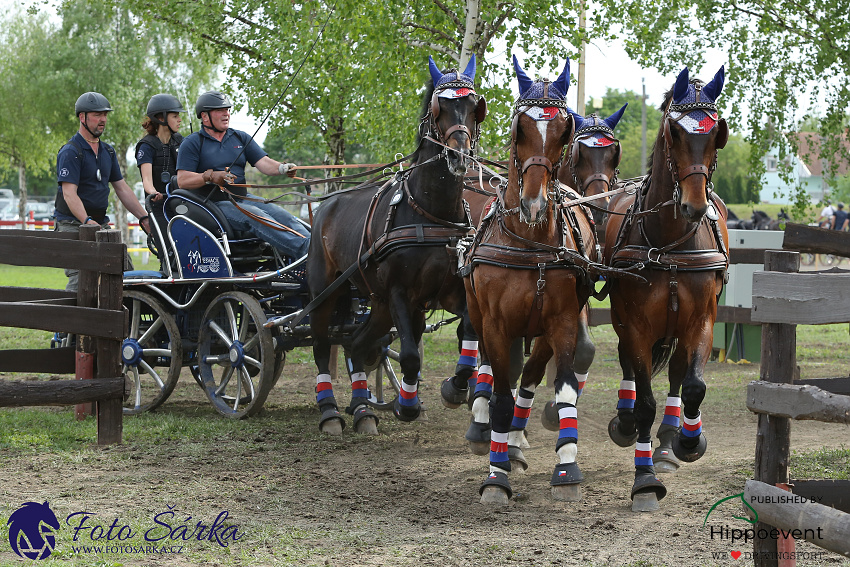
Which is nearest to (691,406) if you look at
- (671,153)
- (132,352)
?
(671,153)

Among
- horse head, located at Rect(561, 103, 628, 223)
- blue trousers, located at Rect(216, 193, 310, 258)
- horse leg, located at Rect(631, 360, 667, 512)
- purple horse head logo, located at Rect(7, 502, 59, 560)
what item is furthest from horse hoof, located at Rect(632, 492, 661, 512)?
blue trousers, located at Rect(216, 193, 310, 258)

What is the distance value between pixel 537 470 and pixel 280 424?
2568 millimetres

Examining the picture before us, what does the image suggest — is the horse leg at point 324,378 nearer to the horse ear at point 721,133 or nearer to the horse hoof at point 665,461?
the horse hoof at point 665,461

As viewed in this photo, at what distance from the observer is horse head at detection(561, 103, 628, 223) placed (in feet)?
23.1

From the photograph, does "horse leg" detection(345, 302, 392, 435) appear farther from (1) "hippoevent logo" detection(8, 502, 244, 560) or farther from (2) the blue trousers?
(1) "hippoevent logo" detection(8, 502, 244, 560)

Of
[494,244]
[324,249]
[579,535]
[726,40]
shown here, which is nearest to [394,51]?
[324,249]

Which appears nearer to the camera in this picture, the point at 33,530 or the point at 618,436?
the point at 33,530

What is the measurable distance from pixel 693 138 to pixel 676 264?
738 mm

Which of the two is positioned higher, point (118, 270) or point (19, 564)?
point (118, 270)

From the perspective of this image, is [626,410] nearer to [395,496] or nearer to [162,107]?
[395,496]

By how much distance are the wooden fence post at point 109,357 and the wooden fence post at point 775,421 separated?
464 centimetres

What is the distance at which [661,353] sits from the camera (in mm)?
5750

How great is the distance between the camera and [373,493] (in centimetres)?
562

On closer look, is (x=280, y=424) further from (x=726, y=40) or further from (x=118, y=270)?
(x=726, y=40)
